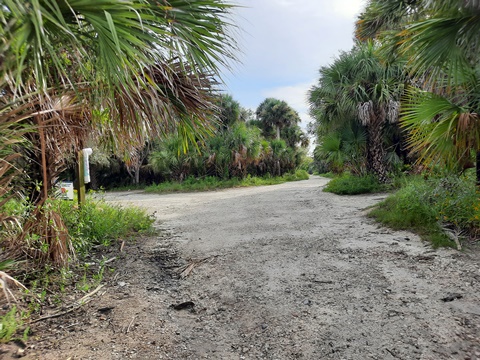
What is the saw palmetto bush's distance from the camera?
5.70 feet

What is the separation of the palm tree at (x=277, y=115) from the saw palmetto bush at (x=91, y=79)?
98.9ft

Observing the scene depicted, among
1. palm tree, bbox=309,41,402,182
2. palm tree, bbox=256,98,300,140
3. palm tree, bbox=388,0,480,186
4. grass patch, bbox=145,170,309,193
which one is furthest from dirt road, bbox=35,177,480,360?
palm tree, bbox=256,98,300,140

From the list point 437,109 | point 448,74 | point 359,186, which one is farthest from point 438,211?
point 359,186

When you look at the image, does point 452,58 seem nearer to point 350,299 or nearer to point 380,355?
point 350,299

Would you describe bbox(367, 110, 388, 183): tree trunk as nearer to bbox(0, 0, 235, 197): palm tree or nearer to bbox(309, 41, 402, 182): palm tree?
bbox(309, 41, 402, 182): palm tree

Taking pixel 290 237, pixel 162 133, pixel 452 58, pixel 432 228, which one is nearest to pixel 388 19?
pixel 452 58

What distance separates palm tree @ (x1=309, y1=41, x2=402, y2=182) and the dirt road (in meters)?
6.05

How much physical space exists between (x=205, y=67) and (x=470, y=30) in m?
3.29

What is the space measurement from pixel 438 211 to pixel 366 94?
609 cm

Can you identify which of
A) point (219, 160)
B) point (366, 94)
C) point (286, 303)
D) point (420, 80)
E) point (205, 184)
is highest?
point (366, 94)

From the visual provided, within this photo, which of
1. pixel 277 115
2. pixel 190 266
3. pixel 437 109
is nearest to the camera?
pixel 190 266

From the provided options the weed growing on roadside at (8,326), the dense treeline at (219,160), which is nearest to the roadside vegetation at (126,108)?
the weed growing on roadside at (8,326)

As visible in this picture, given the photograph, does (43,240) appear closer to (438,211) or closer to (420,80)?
(438,211)

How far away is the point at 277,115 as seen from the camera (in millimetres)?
33281
